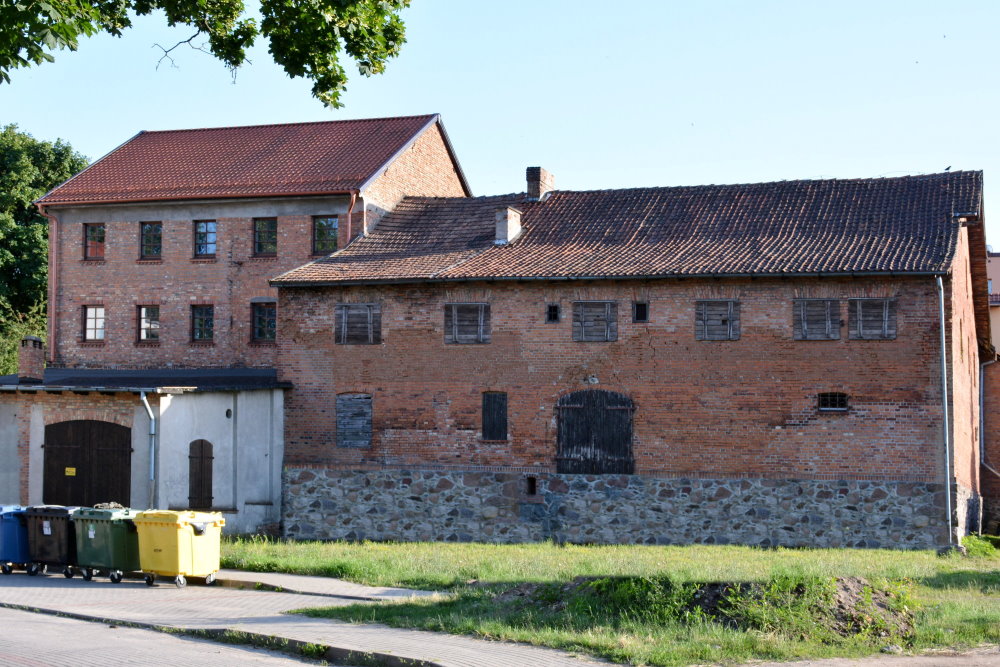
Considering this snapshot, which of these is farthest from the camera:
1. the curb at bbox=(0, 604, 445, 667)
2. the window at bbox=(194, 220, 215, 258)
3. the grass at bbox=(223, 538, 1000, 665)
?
the window at bbox=(194, 220, 215, 258)

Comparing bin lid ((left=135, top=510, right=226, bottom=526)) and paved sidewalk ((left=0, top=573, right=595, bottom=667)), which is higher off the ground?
bin lid ((left=135, top=510, right=226, bottom=526))

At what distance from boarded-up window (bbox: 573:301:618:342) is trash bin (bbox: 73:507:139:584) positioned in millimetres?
10923

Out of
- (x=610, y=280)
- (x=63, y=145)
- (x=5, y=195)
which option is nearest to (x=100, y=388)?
(x=610, y=280)

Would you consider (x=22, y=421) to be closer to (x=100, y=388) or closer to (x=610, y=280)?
(x=100, y=388)

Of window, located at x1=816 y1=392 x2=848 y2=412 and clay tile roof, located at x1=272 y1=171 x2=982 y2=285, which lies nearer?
window, located at x1=816 y1=392 x2=848 y2=412

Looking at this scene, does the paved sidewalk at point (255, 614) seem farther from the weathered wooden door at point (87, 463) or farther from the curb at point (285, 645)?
the weathered wooden door at point (87, 463)

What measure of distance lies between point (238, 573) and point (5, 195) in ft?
101

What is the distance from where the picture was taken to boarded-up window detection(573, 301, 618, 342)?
24359 millimetres

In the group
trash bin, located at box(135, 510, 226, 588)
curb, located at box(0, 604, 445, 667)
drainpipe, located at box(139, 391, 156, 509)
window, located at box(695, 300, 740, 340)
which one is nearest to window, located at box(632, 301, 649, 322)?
window, located at box(695, 300, 740, 340)

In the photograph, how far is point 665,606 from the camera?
A: 12430mm

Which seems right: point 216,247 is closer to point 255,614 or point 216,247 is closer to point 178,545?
point 178,545

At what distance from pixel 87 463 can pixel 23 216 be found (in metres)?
22.9

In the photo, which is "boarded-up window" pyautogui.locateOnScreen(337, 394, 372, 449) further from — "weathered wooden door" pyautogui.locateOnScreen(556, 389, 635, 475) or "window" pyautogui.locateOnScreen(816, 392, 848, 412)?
"window" pyautogui.locateOnScreen(816, 392, 848, 412)

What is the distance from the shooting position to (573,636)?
1160cm
